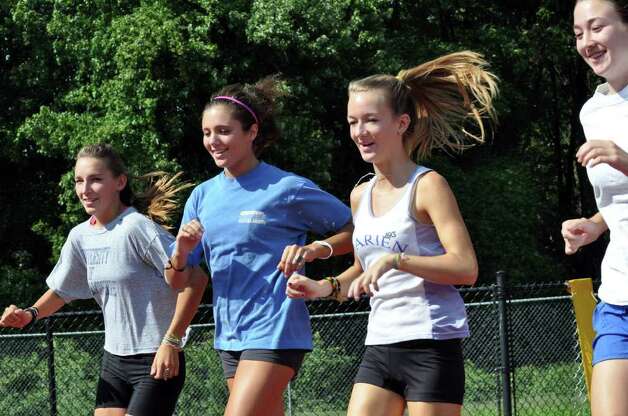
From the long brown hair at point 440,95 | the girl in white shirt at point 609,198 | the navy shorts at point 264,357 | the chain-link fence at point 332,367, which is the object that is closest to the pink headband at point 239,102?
the long brown hair at point 440,95

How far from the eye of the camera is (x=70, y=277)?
5922 millimetres

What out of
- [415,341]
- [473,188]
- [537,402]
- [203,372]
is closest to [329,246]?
[415,341]

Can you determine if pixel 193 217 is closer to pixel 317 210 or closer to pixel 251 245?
pixel 251 245

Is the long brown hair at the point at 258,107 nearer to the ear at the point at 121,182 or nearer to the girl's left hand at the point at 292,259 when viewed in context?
the ear at the point at 121,182

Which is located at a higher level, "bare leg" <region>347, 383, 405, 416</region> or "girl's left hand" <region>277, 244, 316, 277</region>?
"girl's left hand" <region>277, 244, 316, 277</region>

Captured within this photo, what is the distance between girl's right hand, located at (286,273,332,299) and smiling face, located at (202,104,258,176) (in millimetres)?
965

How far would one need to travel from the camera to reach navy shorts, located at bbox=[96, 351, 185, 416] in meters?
5.27

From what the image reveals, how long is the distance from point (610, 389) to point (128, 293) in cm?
257

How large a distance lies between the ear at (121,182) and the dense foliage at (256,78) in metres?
13.5

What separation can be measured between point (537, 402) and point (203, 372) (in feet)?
11.2

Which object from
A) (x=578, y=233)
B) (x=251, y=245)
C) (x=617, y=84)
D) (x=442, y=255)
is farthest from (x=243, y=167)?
(x=617, y=84)

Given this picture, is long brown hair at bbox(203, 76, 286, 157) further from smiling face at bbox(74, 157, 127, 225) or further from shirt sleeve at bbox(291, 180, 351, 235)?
smiling face at bbox(74, 157, 127, 225)

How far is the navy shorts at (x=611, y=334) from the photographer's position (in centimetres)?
375

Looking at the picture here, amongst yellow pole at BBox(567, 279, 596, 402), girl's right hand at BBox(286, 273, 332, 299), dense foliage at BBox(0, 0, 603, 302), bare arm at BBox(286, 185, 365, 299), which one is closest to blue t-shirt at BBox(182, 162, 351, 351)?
bare arm at BBox(286, 185, 365, 299)
